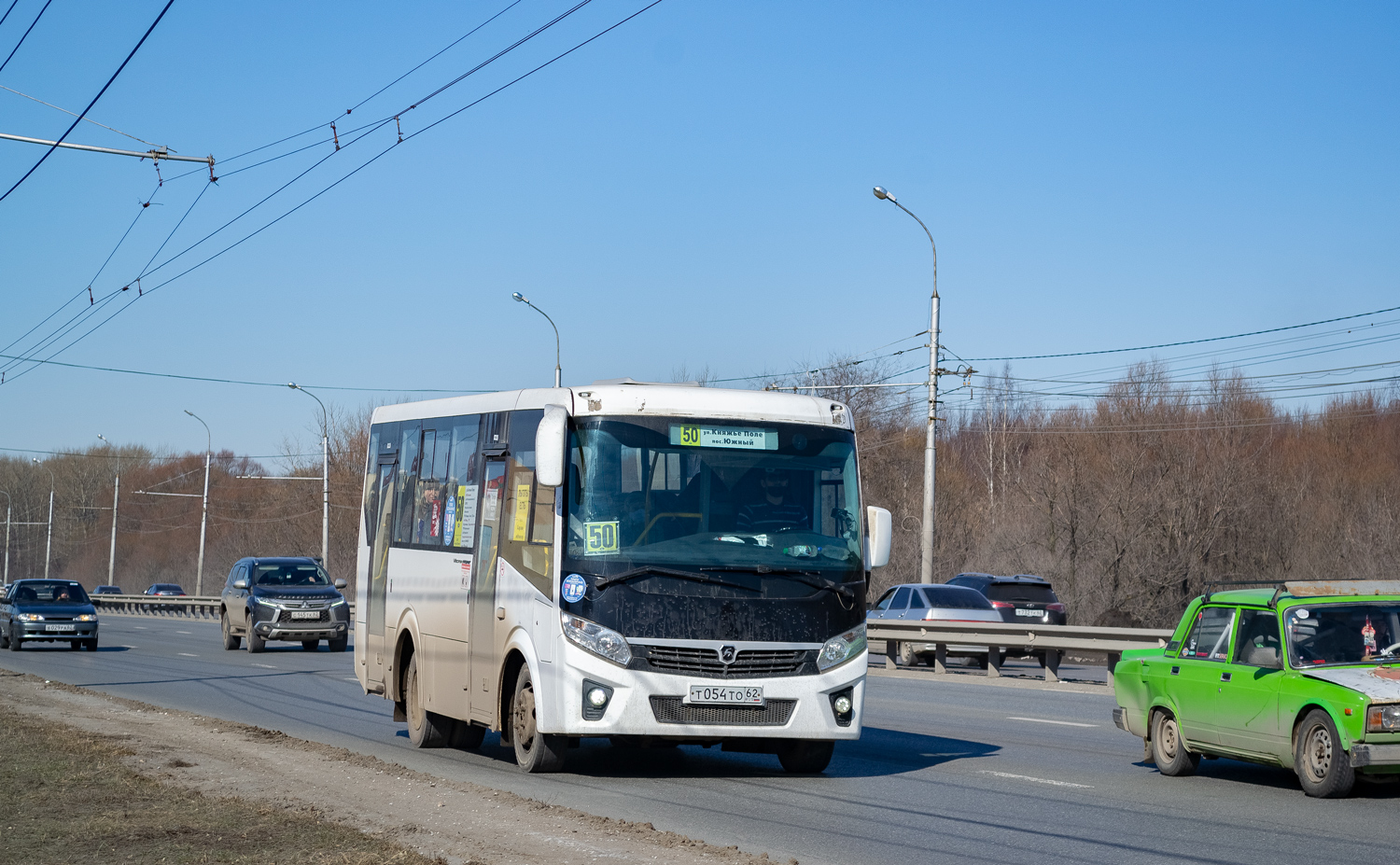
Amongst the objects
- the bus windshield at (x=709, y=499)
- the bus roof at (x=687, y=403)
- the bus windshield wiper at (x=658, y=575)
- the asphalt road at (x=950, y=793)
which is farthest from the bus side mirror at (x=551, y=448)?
the asphalt road at (x=950, y=793)

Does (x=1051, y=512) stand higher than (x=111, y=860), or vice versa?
(x=1051, y=512)

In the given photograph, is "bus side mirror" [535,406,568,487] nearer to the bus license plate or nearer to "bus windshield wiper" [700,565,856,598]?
"bus windshield wiper" [700,565,856,598]

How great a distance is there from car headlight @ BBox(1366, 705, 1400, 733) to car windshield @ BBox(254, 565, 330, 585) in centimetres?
2596

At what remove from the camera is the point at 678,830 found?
879 cm

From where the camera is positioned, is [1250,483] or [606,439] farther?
[1250,483]

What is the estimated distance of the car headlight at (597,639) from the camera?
10648mm

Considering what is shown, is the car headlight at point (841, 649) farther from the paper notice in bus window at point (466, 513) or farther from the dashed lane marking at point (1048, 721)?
the dashed lane marking at point (1048, 721)

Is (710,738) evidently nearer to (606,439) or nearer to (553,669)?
(553,669)

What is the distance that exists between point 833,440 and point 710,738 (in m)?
2.56

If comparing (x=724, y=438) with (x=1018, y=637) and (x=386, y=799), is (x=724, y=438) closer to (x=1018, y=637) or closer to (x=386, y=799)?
(x=386, y=799)

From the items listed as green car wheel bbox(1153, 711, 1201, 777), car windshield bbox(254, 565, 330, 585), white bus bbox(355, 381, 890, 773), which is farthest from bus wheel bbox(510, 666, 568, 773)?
car windshield bbox(254, 565, 330, 585)

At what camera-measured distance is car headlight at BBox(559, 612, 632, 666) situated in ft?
34.9

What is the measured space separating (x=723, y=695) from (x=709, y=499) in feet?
4.80

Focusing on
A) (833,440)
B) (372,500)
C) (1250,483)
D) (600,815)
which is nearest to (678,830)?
(600,815)
